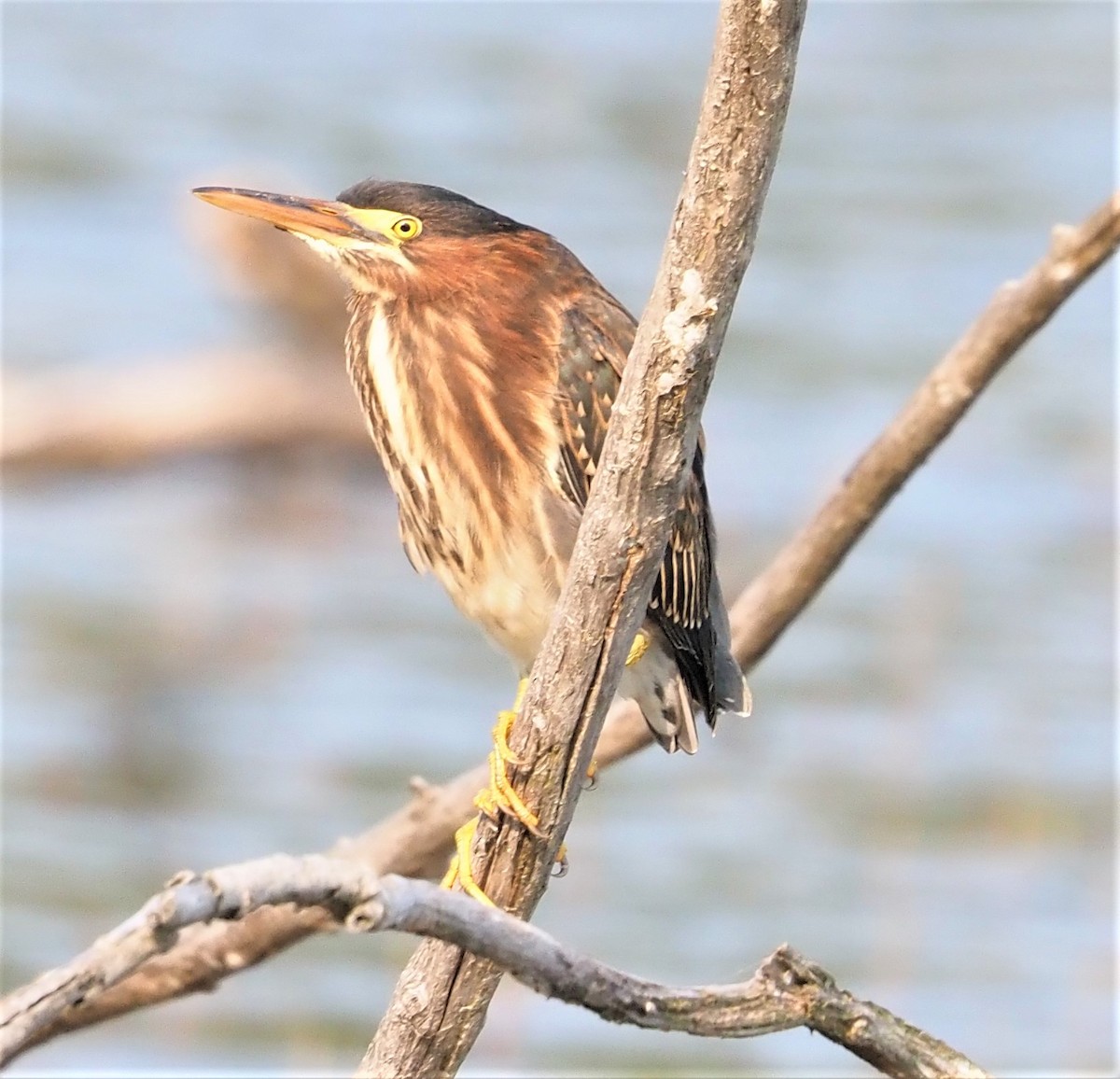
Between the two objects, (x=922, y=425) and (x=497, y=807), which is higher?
(x=922, y=425)

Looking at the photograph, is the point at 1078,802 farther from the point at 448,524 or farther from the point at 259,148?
the point at 259,148

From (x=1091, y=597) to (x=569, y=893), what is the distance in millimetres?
2935

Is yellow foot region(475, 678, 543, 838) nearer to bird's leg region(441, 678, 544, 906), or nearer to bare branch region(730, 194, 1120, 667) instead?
bird's leg region(441, 678, 544, 906)

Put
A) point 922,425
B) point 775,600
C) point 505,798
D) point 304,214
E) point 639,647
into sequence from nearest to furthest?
point 505,798, point 639,647, point 304,214, point 922,425, point 775,600

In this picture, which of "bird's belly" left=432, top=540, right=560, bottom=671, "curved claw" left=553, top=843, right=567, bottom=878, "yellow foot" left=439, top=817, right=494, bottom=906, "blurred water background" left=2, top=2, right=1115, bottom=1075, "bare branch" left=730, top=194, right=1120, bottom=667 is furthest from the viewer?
"blurred water background" left=2, top=2, right=1115, bottom=1075

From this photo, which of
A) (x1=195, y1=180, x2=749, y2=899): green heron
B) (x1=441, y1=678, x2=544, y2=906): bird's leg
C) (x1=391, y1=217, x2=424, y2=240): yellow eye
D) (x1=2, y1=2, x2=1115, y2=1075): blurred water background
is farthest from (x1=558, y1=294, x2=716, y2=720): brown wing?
(x1=2, y1=2, x2=1115, y2=1075): blurred water background

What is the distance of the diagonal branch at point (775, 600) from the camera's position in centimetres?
362

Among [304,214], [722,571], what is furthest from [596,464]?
[722,571]

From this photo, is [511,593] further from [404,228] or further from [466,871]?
[466,871]

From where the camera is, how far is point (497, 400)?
3439 mm

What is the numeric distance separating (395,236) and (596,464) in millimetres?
495

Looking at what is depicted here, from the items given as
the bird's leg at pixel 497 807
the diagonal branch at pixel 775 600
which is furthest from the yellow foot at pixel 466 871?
the diagonal branch at pixel 775 600

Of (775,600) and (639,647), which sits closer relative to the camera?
(639,647)

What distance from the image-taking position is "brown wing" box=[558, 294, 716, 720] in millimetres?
3426
